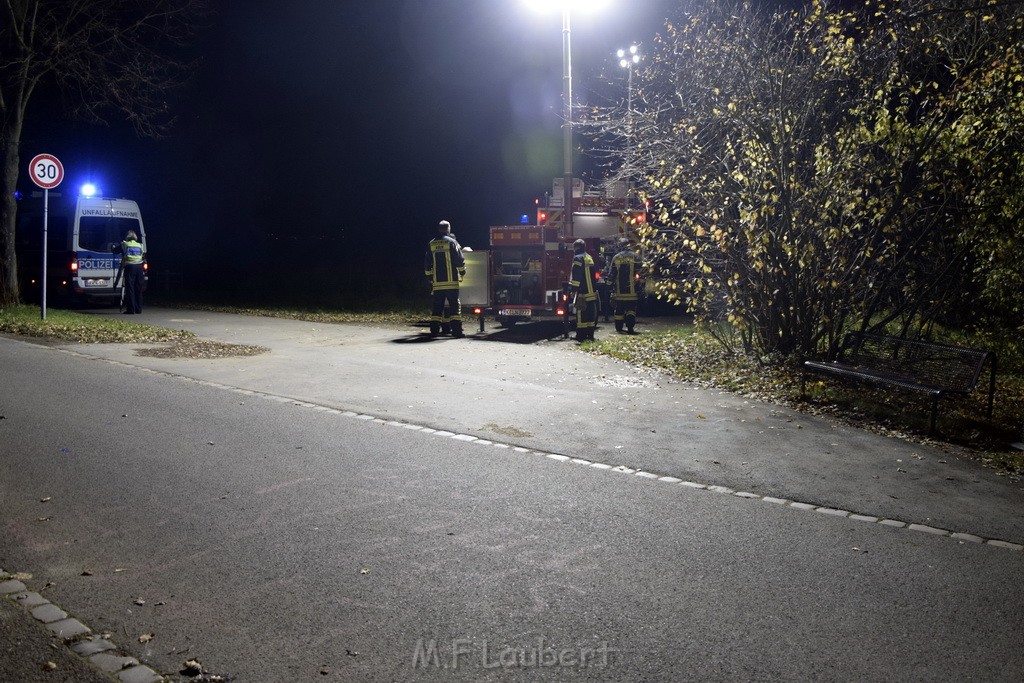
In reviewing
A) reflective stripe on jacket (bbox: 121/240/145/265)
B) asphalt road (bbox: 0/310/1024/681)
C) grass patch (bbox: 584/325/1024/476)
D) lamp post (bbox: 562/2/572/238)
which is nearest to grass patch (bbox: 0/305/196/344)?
reflective stripe on jacket (bbox: 121/240/145/265)

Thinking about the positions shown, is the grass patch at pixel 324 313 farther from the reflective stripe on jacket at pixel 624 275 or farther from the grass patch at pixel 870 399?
the grass patch at pixel 870 399

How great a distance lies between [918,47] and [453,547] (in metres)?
9.79

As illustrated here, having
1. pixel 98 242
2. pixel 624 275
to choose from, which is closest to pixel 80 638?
pixel 624 275

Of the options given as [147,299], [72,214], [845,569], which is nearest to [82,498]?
[845,569]

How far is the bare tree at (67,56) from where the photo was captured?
73.6 ft

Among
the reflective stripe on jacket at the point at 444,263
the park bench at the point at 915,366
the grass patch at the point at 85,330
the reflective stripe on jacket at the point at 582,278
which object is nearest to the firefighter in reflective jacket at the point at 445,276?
the reflective stripe on jacket at the point at 444,263

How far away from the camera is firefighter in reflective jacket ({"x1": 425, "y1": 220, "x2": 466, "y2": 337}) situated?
1733 centimetres

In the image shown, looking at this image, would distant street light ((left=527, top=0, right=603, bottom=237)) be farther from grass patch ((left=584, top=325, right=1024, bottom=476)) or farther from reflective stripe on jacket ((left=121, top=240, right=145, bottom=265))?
reflective stripe on jacket ((left=121, top=240, right=145, bottom=265))

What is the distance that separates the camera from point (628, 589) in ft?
15.6

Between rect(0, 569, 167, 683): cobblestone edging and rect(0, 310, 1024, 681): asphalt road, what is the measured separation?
8 cm

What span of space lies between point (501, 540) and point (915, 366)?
6.39 m

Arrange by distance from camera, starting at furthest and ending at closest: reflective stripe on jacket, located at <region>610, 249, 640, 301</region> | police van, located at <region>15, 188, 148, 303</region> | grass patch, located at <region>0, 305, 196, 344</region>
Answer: police van, located at <region>15, 188, 148, 303</region>
reflective stripe on jacket, located at <region>610, 249, 640, 301</region>
grass patch, located at <region>0, 305, 196, 344</region>

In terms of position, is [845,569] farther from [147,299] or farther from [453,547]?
[147,299]

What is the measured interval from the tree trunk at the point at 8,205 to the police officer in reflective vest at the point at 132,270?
8.21ft
